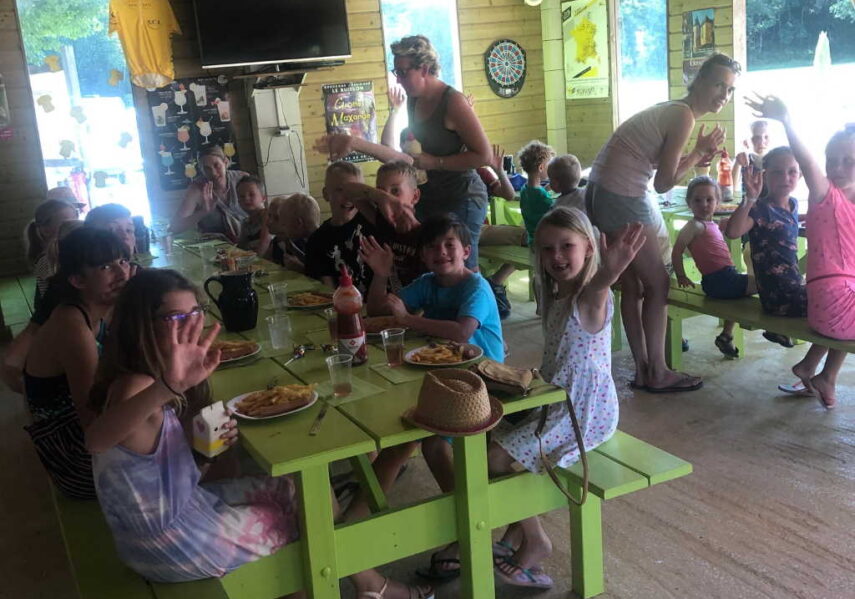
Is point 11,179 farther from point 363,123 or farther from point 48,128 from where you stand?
point 363,123

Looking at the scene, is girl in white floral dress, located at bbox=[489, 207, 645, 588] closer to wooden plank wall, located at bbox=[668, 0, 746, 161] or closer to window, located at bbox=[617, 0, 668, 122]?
wooden plank wall, located at bbox=[668, 0, 746, 161]

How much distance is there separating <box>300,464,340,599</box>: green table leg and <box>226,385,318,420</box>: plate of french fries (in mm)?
193

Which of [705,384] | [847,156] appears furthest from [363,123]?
[847,156]

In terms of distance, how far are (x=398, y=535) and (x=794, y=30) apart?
5582 mm

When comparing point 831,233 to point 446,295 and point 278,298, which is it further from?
point 278,298

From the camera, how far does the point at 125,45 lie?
23.4 feet

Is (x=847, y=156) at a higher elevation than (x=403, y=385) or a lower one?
higher

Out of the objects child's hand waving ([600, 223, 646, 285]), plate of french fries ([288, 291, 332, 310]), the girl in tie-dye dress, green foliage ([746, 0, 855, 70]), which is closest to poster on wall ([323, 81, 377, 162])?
green foliage ([746, 0, 855, 70])

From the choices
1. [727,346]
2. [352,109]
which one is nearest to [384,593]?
[727,346]

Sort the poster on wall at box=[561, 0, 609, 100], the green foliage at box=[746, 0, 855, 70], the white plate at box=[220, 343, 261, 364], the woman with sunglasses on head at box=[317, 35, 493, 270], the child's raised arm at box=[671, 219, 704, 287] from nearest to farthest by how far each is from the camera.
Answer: the white plate at box=[220, 343, 261, 364]
the woman with sunglasses on head at box=[317, 35, 493, 270]
the child's raised arm at box=[671, 219, 704, 287]
the green foliage at box=[746, 0, 855, 70]
the poster on wall at box=[561, 0, 609, 100]

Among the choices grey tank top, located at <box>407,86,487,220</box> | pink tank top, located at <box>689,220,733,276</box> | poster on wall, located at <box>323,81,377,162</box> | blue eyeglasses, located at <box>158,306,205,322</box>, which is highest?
poster on wall, located at <box>323,81,377,162</box>

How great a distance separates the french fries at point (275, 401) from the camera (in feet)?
6.31

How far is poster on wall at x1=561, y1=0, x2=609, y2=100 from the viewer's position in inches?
307

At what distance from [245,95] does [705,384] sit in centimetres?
540
